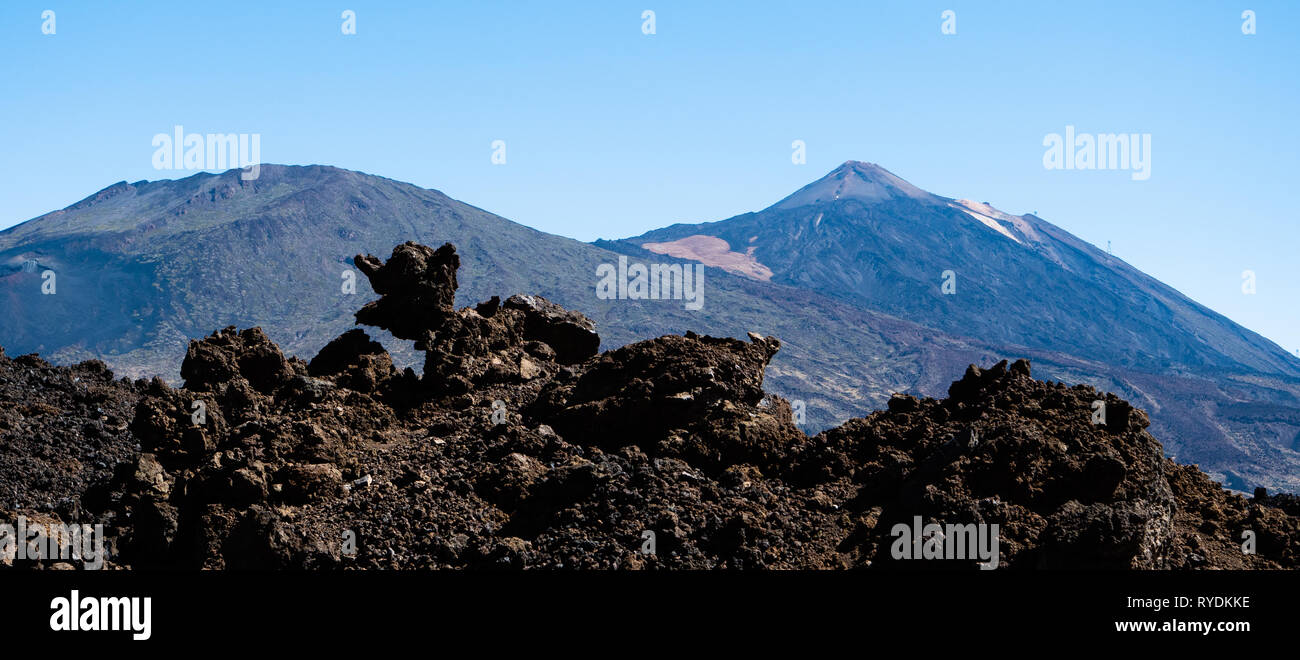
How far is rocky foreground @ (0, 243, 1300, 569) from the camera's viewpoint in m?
11.5

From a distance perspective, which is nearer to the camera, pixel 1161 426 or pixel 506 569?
pixel 506 569

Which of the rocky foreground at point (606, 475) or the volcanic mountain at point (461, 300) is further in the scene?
the volcanic mountain at point (461, 300)

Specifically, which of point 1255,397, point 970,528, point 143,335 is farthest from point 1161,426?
point 970,528

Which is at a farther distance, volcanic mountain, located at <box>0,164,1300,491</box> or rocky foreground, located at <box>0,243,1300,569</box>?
volcanic mountain, located at <box>0,164,1300,491</box>

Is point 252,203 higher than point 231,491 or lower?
higher

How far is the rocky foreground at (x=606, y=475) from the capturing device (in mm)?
11469

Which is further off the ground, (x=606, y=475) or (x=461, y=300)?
(x=461, y=300)

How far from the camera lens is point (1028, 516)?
1139 cm

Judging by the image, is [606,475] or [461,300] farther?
[461,300]

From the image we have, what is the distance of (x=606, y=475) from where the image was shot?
41.2 feet

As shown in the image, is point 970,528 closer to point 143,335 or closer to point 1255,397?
point 143,335
